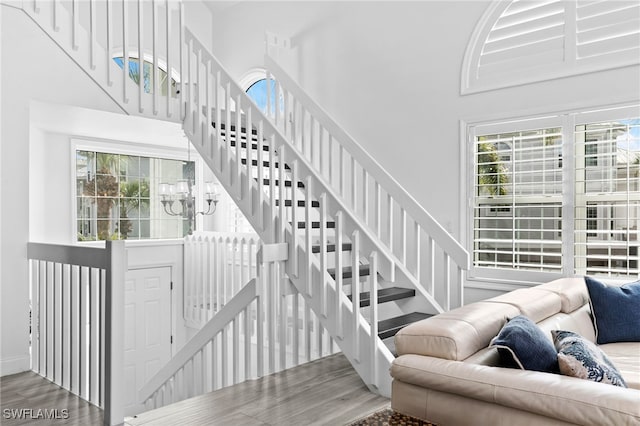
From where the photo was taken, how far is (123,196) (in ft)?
20.2

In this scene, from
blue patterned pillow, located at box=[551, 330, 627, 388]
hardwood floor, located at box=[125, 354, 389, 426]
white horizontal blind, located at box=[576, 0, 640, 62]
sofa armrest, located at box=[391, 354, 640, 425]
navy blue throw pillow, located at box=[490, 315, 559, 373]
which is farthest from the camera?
white horizontal blind, located at box=[576, 0, 640, 62]

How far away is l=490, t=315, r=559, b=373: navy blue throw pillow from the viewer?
2082 millimetres

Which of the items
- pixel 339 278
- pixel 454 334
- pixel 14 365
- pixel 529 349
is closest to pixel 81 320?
pixel 14 365

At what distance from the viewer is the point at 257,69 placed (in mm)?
6078

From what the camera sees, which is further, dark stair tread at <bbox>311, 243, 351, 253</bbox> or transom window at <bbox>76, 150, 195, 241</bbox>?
transom window at <bbox>76, 150, 195, 241</bbox>

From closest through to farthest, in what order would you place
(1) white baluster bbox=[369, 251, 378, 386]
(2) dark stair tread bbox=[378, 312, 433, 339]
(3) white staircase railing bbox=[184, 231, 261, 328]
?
1. (1) white baluster bbox=[369, 251, 378, 386]
2. (2) dark stair tread bbox=[378, 312, 433, 339]
3. (3) white staircase railing bbox=[184, 231, 261, 328]

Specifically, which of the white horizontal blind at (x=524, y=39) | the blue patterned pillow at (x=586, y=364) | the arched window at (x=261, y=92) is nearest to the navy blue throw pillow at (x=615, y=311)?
the blue patterned pillow at (x=586, y=364)

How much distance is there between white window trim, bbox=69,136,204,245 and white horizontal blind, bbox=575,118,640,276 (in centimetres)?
384

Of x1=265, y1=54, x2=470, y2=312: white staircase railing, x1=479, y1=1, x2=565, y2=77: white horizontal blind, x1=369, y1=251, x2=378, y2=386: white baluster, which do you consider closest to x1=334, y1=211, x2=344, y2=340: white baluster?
x1=369, y1=251, x2=378, y2=386: white baluster

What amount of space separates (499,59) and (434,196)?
127cm

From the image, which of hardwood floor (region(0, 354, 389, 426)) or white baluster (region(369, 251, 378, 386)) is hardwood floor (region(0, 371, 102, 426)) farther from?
white baluster (region(369, 251, 378, 386))

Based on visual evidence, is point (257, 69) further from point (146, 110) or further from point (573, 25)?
point (573, 25)

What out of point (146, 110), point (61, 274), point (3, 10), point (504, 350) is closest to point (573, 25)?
point (504, 350)

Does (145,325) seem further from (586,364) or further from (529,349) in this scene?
(586,364)
